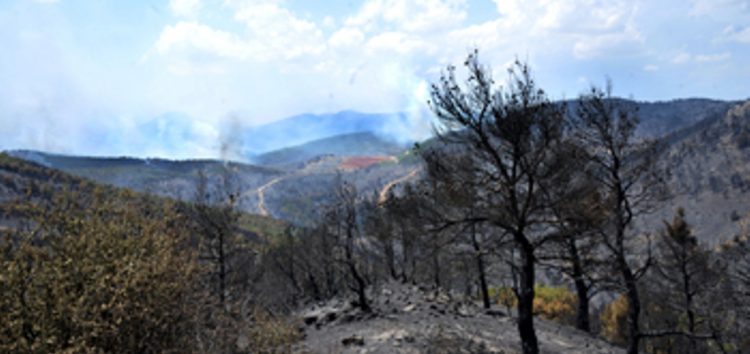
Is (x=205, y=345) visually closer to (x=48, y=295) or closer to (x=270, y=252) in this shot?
(x=48, y=295)

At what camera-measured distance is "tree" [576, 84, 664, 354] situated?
19.9m

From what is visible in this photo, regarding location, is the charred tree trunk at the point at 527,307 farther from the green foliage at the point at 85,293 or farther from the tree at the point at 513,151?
the green foliage at the point at 85,293

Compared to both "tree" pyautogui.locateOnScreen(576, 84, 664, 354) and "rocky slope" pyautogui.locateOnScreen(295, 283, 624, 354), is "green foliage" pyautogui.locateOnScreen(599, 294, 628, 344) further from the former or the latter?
"tree" pyautogui.locateOnScreen(576, 84, 664, 354)

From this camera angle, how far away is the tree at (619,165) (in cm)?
1985

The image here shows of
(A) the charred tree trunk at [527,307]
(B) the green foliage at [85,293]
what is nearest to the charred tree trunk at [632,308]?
(A) the charred tree trunk at [527,307]

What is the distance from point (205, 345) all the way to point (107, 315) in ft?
10.6

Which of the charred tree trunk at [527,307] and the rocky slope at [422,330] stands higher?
the charred tree trunk at [527,307]

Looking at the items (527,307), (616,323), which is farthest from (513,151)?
(616,323)

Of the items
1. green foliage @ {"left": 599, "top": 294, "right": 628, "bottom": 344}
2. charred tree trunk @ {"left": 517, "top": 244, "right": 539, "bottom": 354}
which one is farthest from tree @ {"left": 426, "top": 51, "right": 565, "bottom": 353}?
green foliage @ {"left": 599, "top": 294, "right": 628, "bottom": 344}

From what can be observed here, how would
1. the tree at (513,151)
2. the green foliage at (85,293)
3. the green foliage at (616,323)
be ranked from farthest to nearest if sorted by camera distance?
1. the green foliage at (616,323)
2. the tree at (513,151)
3. the green foliage at (85,293)

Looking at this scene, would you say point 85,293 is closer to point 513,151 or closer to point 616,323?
point 513,151

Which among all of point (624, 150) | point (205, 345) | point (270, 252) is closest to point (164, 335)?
point (205, 345)

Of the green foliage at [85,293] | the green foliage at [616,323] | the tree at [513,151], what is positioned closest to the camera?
the green foliage at [85,293]

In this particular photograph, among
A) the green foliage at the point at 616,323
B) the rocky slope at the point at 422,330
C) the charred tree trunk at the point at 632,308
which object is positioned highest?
the charred tree trunk at the point at 632,308
